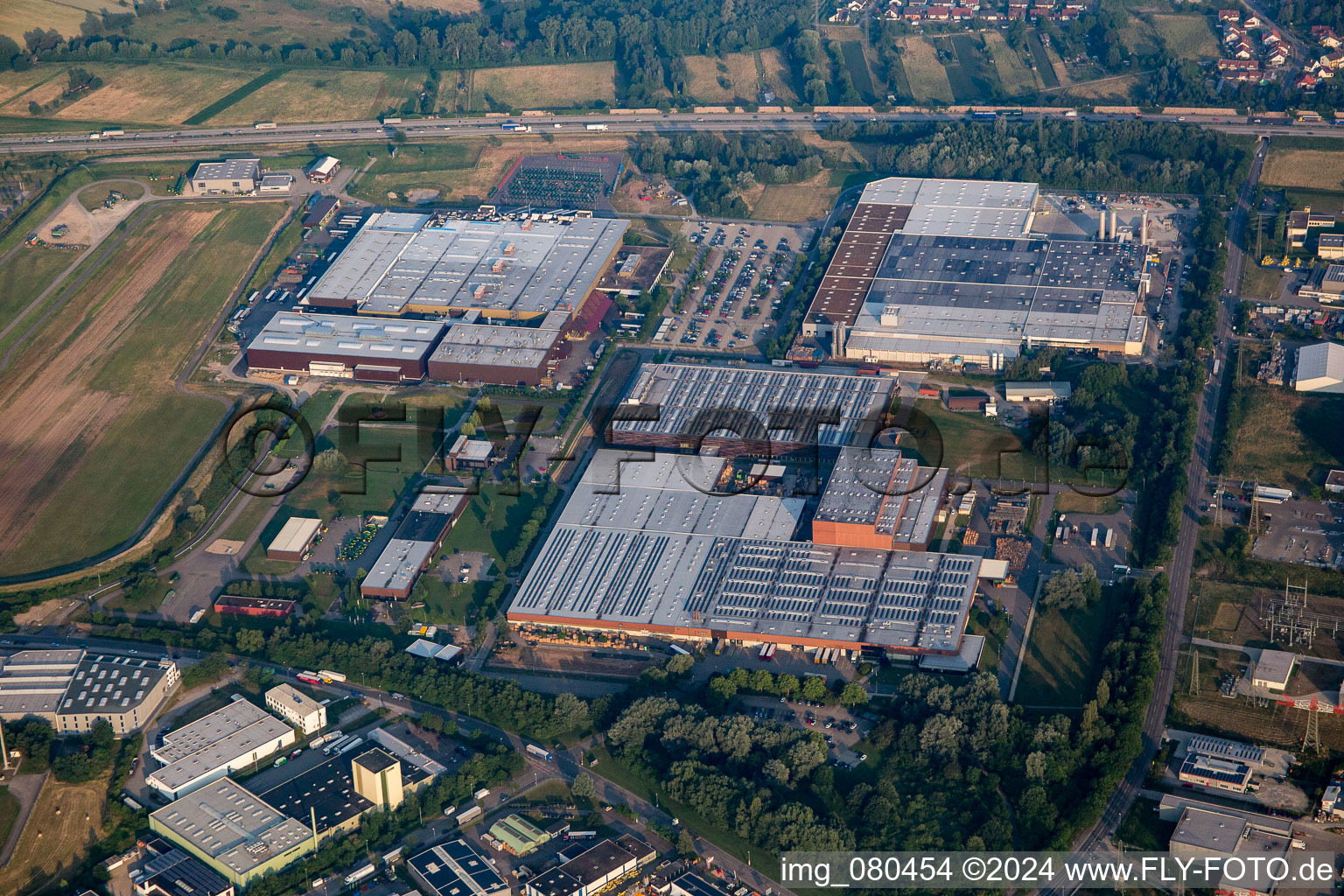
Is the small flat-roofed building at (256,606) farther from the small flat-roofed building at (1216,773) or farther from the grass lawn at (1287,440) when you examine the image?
the grass lawn at (1287,440)

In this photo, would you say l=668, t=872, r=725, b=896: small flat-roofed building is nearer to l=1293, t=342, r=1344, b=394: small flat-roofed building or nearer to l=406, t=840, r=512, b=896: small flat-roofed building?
l=406, t=840, r=512, b=896: small flat-roofed building

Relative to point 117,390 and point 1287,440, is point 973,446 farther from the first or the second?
point 117,390

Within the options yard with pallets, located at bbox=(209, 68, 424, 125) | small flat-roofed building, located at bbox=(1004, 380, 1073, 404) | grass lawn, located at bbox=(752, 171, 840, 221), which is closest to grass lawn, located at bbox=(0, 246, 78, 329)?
yard with pallets, located at bbox=(209, 68, 424, 125)

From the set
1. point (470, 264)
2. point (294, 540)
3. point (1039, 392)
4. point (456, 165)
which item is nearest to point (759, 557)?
point (1039, 392)

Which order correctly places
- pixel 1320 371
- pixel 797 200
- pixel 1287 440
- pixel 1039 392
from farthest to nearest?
pixel 797 200 < pixel 1039 392 < pixel 1320 371 < pixel 1287 440

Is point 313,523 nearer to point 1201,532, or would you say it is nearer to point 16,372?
point 16,372

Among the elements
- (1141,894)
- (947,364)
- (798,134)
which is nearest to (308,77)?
(798,134)
